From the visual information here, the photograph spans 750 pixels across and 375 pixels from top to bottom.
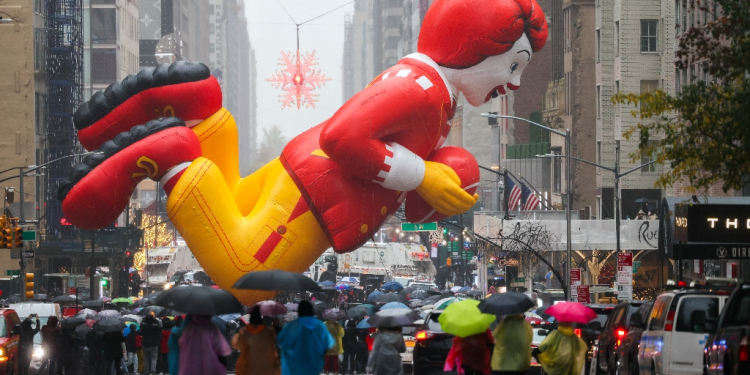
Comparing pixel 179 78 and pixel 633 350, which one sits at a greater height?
pixel 179 78

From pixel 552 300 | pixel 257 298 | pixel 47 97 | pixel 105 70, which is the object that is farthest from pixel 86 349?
pixel 105 70

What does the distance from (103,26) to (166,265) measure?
39.5 metres

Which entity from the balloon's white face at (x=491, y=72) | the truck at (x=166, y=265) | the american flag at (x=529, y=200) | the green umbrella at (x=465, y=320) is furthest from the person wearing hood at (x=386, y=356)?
the truck at (x=166, y=265)

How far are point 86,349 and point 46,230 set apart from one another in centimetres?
3857

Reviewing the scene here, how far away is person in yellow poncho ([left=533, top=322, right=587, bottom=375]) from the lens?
14875 millimetres

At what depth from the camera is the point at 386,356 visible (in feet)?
47.7

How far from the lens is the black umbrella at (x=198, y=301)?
13.2 m

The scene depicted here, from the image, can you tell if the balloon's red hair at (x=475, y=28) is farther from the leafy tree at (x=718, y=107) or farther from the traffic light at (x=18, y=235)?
the traffic light at (x=18, y=235)

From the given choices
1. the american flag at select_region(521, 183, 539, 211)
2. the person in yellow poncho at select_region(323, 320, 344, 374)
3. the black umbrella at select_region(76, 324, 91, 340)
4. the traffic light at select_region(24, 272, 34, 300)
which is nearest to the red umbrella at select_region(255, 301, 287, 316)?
the person in yellow poncho at select_region(323, 320, 344, 374)

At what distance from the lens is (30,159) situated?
6228 centimetres

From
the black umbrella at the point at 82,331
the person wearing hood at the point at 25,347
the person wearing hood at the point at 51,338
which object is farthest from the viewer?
the black umbrella at the point at 82,331

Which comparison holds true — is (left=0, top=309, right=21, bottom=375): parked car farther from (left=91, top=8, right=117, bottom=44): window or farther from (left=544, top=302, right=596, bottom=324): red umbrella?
(left=91, top=8, right=117, bottom=44): window

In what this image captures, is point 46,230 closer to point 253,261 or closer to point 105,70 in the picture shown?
point 105,70

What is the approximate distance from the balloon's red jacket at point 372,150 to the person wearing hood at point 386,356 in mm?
2574
